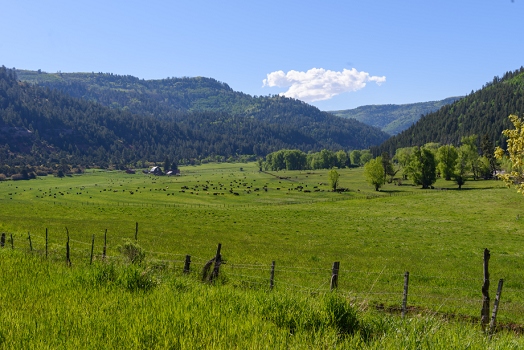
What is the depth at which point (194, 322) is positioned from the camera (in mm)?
5781

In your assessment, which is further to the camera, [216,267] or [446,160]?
[446,160]

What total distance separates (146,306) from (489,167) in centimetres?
16159

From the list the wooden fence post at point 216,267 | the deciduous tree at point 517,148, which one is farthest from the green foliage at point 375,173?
the wooden fence post at point 216,267

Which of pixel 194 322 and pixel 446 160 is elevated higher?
pixel 446 160

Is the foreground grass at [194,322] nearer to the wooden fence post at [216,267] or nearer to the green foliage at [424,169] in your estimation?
the wooden fence post at [216,267]

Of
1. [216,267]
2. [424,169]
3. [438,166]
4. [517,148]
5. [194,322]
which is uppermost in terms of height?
[438,166]

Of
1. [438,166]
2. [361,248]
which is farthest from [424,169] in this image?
Answer: [361,248]

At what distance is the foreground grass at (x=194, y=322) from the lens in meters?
5.19

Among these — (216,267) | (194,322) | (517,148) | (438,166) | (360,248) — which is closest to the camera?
(194,322)

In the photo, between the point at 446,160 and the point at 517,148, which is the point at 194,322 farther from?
the point at 446,160

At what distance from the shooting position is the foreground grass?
204 inches

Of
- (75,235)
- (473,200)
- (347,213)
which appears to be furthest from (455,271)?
(473,200)

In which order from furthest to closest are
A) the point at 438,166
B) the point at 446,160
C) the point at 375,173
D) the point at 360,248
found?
the point at 446,160
the point at 438,166
the point at 375,173
the point at 360,248

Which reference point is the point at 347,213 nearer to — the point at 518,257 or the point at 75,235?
the point at 518,257
